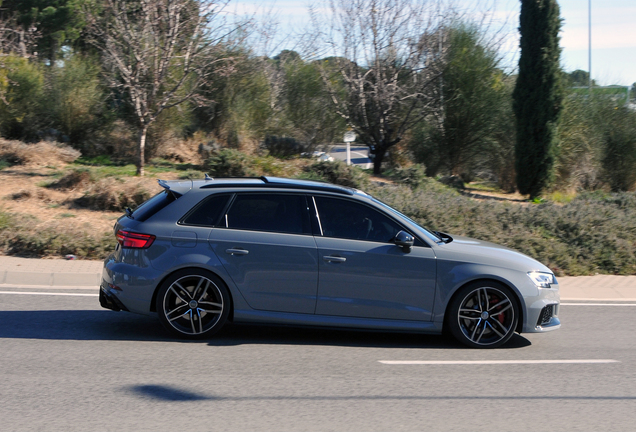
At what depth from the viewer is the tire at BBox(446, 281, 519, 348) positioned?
22.0ft

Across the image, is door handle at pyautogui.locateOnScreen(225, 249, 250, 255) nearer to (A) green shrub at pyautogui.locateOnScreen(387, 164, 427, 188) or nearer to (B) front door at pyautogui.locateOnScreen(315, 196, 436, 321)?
(B) front door at pyautogui.locateOnScreen(315, 196, 436, 321)

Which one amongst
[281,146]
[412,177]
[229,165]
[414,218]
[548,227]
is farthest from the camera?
[281,146]

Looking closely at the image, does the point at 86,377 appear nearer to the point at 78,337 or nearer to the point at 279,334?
the point at 78,337

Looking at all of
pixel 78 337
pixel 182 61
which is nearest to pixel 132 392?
pixel 78 337

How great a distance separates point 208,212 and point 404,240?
2.03m

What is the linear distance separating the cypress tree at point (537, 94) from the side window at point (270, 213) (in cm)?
1499

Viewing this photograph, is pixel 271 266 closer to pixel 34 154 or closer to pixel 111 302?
pixel 111 302

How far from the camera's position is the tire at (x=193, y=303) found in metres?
6.48

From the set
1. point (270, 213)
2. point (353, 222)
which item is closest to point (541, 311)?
point (353, 222)

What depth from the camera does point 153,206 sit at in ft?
22.4

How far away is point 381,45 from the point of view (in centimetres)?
2025

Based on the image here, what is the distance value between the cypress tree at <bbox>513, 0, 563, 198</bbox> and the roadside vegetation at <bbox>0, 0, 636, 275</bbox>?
0.07 m

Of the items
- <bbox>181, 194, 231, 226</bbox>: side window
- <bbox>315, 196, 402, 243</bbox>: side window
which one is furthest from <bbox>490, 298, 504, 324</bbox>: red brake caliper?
<bbox>181, 194, 231, 226</bbox>: side window

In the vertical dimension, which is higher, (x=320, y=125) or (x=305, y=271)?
(x=320, y=125)
